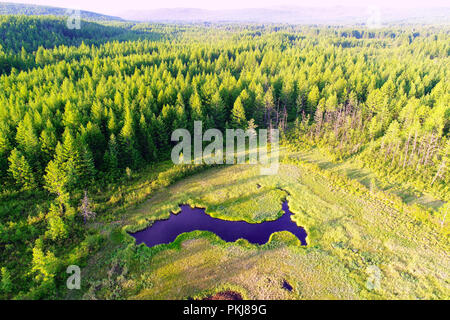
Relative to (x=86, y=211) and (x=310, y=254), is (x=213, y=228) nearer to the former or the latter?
(x=310, y=254)

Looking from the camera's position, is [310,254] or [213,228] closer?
[310,254]

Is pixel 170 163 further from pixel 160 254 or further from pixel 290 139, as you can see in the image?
pixel 290 139

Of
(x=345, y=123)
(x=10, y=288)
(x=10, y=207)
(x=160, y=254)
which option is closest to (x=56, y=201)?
(x=10, y=207)

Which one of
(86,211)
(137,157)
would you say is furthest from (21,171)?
(137,157)
